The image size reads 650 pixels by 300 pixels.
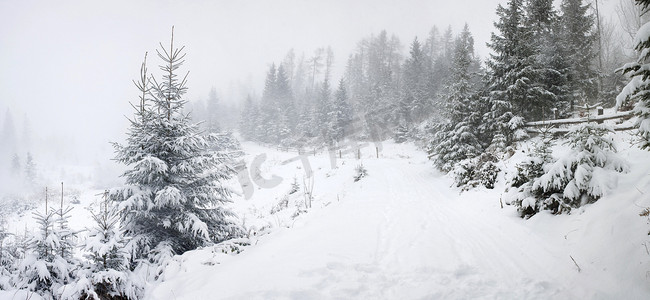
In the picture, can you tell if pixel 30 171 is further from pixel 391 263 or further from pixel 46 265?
pixel 391 263

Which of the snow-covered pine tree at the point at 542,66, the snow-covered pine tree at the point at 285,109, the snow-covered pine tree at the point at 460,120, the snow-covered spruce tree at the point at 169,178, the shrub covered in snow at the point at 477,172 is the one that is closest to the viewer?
the snow-covered spruce tree at the point at 169,178

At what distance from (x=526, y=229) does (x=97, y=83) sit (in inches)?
9545

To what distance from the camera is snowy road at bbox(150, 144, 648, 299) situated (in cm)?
396

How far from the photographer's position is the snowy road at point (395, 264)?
3963 millimetres

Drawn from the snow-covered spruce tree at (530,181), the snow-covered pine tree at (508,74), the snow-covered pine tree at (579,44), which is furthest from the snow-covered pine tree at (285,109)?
the snow-covered spruce tree at (530,181)

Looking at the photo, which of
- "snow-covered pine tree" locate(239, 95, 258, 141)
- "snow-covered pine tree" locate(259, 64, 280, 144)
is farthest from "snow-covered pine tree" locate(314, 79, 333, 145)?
"snow-covered pine tree" locate(239, 95, 258, 141)

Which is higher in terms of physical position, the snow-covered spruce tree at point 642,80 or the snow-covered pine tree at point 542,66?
the snow-covered pine tree at point 542,66

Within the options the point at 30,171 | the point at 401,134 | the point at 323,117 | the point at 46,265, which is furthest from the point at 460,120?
the point at 30,171

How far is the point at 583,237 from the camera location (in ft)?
16.5

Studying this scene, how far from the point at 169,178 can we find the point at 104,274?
3.05m

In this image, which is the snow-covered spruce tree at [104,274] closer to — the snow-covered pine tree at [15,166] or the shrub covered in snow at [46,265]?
the shrub covered in snow at [46,265]

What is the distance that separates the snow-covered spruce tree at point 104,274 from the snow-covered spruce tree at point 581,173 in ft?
28.2

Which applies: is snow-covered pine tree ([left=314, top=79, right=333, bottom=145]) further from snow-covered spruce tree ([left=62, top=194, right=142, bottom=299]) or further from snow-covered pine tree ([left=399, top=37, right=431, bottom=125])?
snow-covered spruce tree ([left=62, top=194, right=142, bottom=299])

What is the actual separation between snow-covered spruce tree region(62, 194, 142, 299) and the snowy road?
52cm
